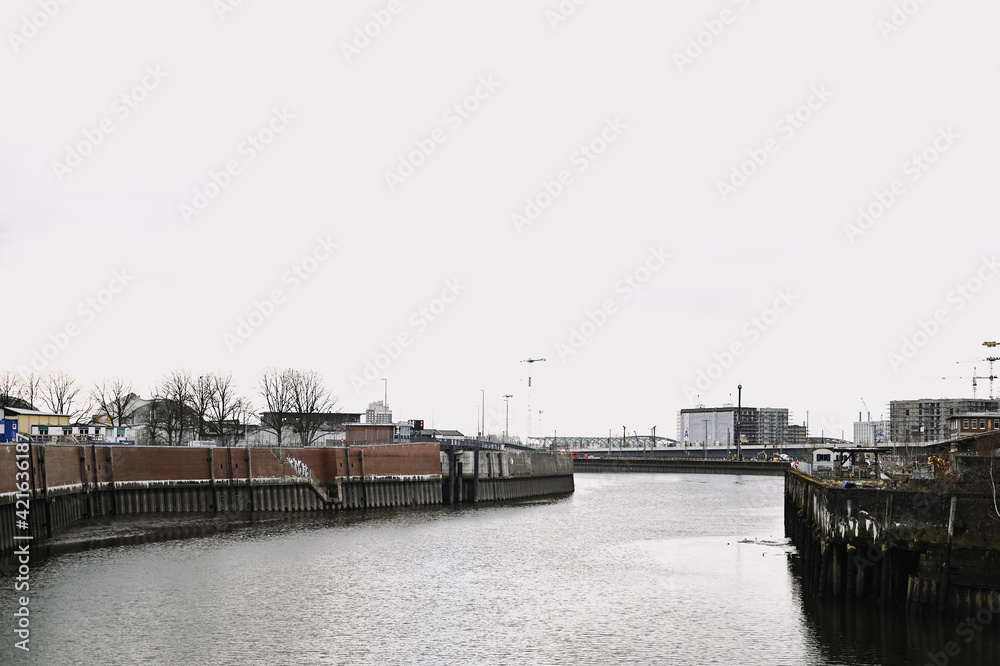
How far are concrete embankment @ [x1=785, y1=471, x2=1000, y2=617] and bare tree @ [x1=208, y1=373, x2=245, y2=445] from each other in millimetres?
108771

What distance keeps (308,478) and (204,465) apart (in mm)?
9762

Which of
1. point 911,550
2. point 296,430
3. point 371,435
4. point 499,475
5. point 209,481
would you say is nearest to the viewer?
point 911,550

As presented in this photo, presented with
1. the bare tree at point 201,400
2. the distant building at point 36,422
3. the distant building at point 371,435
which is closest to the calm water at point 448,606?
the distant building at point 36,422

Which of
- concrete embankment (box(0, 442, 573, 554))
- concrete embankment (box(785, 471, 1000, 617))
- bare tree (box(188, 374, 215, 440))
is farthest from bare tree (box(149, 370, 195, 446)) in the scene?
concrete embankment (box(785, 471, 1000, 617))

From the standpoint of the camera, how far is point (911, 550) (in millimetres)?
35156

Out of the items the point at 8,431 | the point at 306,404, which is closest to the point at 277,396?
the point at 306,404

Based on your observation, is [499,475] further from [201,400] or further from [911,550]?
[911,550]

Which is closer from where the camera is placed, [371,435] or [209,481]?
[209,481]

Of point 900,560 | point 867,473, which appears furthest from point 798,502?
point 900,560

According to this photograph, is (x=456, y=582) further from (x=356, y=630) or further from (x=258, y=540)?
(x=258, y=540)

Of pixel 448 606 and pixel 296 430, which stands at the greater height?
pixel 296 430

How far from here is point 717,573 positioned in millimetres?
51000

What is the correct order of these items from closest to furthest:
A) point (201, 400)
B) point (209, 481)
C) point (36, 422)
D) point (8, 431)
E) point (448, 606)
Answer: point (448, 606) < point (8, 431) < point (209, 481) < point (36, 422) < point (201, 400)

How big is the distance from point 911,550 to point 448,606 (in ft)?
63.3
